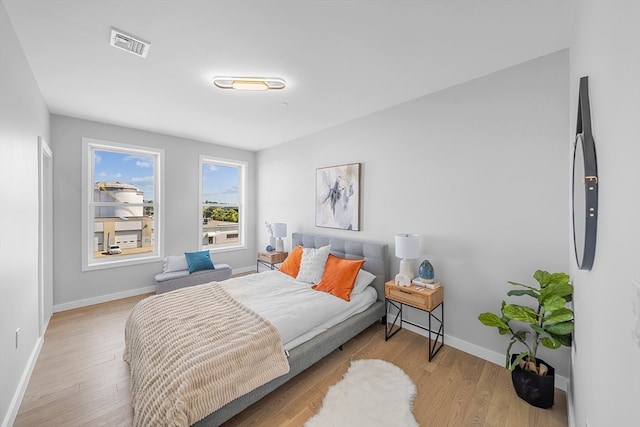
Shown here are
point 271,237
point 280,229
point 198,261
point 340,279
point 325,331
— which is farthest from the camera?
point 271,237

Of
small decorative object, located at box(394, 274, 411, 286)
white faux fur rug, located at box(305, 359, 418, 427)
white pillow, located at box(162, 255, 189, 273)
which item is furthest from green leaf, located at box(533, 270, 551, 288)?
white pillow, located at box(162, 255, 189, 273)

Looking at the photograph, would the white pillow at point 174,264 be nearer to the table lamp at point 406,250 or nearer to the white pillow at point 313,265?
the white pillow at point 313,265

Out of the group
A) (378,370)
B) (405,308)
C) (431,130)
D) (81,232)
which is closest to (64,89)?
(81,232)

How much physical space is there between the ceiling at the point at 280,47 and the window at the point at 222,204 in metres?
1.97

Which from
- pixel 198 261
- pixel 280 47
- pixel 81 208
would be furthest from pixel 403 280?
pixel 81 208

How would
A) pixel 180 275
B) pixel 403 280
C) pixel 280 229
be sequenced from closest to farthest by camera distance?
pixel 403 280
pixel 180 275
pixel 280 229

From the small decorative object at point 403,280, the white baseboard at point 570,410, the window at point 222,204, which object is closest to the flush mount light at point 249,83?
the small decorative object at point 403,280

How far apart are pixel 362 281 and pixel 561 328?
5.48 ft

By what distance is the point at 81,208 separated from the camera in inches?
140

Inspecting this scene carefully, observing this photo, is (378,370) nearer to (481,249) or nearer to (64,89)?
(481,249)

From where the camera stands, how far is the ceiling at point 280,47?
1.58 m

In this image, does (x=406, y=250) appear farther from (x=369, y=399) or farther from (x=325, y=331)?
(x=369, y=399)

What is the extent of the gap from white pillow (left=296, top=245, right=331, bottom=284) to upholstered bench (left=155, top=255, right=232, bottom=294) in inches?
67.5

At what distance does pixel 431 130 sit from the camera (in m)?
2.69
